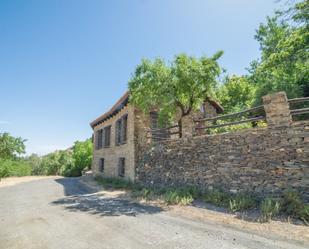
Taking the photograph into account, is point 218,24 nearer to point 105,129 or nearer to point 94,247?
point 94,247

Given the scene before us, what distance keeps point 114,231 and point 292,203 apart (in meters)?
5.07

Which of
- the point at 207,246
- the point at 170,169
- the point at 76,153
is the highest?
the point at 76,153

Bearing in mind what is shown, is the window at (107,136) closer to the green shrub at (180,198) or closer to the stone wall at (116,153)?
the stone wall at (116,153)

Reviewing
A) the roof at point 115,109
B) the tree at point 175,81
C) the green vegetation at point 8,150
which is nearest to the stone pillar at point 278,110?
the tree at point 175,81

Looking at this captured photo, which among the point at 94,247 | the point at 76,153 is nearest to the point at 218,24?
the point at 94,247

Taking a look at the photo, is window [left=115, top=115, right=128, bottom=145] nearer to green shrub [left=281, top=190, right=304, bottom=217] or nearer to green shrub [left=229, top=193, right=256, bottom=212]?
green shrub [left=229, top=193, right=256, bottom=212]

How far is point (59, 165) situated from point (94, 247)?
3131 cm

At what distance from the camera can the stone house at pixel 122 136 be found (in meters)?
13.2

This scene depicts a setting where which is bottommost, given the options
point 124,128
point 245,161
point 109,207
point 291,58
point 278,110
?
point 109,207

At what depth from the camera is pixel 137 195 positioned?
33.0ft

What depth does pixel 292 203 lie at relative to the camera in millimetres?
6188

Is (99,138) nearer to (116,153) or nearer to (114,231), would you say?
(116,153)

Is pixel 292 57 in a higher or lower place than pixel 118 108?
higher

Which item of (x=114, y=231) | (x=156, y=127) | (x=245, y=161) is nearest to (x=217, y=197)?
(x=245, y=161)
